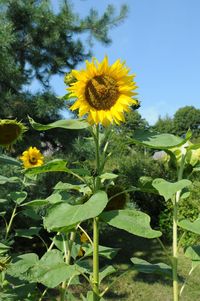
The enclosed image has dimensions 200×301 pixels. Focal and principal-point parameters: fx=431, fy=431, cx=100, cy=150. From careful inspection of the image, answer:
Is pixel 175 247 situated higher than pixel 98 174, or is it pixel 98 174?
pixel 98 174

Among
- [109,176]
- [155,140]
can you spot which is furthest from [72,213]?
[155,140]

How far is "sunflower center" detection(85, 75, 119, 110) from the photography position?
3.33 feet

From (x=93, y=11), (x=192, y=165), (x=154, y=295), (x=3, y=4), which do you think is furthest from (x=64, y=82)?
(x=93, y=11)

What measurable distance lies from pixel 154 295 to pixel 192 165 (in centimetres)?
305

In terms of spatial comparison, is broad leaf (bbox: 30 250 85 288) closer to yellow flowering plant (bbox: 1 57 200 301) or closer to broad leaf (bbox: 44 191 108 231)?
yellow flowering plant (bbox: 1 57 200 301)

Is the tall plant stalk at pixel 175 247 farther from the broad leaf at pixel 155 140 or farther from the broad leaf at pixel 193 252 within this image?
the broad leaf at pixel 155 140

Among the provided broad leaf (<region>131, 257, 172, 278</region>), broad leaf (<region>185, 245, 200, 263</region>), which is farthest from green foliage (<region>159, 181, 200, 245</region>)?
broad leaf (<region>185, 245, 200, 263</region>)

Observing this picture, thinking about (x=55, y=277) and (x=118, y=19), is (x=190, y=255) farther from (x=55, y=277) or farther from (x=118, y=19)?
(x=118, y=19)

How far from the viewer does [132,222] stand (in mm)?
882

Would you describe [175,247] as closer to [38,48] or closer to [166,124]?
[38,48]

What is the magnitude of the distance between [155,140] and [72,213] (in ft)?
0.81

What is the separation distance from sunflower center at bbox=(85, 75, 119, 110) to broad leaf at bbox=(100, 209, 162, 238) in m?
0.26

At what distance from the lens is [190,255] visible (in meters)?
0.99

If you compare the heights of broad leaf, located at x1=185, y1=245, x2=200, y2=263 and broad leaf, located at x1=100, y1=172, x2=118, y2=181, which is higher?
broad leaf, located at x1=100, y1=172, x2=118, y2=181
